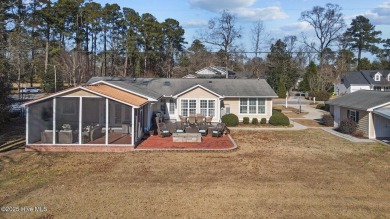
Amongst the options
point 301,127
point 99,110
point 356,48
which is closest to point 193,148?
point 99,110

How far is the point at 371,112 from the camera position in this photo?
22.0 metres

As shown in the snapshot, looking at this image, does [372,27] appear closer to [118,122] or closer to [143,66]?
[143,66]

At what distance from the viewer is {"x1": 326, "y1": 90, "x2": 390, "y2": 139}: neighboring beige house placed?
853 inches

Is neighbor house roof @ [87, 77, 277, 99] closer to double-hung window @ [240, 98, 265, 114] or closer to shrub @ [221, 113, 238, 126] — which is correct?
double-hung window @ [240, 98, 265, 114]

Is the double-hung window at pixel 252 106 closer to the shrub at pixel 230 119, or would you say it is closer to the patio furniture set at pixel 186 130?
the shrub at pixel 230 119

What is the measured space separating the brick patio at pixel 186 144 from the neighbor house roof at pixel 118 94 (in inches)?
91.5

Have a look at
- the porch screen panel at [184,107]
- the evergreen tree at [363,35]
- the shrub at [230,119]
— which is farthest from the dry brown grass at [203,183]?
the evergreen tree at [363,35]

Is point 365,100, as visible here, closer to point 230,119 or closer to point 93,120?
point 230,119

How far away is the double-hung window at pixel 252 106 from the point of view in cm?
2933

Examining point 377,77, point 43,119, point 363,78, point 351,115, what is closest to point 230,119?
point 351,115

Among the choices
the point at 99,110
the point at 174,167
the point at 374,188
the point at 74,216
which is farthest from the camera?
the point at 99,110

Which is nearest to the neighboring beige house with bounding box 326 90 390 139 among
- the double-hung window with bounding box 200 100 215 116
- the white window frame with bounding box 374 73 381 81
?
the double-hung window with bounding box 200 100 215 116

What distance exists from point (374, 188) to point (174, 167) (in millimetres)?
7576

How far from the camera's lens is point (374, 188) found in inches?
467
